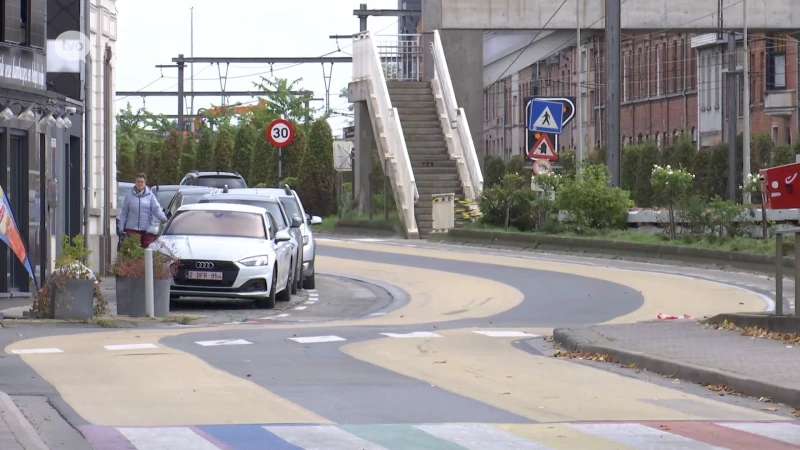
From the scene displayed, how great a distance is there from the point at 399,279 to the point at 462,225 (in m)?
14.1

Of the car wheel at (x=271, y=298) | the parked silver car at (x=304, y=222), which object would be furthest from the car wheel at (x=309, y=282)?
the car wheel at (x=271, y=298)

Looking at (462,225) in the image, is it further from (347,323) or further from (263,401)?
(263,401)

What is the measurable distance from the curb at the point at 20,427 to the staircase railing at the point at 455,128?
32.4 meters

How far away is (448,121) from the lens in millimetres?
46125

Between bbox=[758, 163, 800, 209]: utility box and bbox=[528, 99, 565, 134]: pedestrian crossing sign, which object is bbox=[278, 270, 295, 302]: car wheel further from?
bbox=[528, 99, 565, 134]: pedestrian crossing sign

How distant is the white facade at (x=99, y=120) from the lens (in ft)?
90.1

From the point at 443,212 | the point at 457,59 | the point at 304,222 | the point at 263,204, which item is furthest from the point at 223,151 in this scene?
the point at 263,204

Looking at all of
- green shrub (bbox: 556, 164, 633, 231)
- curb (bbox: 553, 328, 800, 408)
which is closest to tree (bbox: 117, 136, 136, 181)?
green shrub (bbox: 556, 164, 633, 231)

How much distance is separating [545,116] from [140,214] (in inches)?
442

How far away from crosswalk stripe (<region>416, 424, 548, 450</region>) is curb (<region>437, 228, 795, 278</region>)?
16.8m

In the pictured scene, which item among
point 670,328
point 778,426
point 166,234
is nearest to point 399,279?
point 166,234

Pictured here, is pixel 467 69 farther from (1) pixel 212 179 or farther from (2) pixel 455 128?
(1) pixel 212 179

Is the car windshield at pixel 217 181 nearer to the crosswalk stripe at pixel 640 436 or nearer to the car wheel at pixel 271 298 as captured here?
the car wheel at pixel 271 298

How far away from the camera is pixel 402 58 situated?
49.5 m
